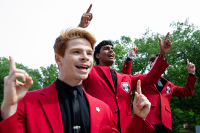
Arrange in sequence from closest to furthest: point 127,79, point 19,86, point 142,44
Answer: point 19,86, point 127,79, point 142,44

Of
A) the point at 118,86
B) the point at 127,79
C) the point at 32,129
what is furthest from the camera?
the point at 127,79

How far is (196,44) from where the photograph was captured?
55.2 ft

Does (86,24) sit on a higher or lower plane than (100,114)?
higher

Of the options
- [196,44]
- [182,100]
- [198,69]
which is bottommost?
[182,100]

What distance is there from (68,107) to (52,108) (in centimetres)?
18

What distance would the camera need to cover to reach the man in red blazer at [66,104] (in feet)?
4.85

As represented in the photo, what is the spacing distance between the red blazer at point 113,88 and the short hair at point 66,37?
61.5 inches

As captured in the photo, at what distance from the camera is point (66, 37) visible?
6.73 feet

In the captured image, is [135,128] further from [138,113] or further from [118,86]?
[118,86]

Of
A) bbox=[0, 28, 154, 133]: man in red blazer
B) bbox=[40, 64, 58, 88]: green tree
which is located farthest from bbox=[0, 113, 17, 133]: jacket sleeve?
bbox=[40, 64, 58, 88]: green tree

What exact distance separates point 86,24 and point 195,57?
16.4m

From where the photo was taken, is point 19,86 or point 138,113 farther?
point 138,113

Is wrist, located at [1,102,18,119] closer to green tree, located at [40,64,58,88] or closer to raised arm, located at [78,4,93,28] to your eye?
raised arm, located at [78,4,93,28]

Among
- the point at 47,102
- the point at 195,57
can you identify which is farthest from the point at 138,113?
the point at 195,57
